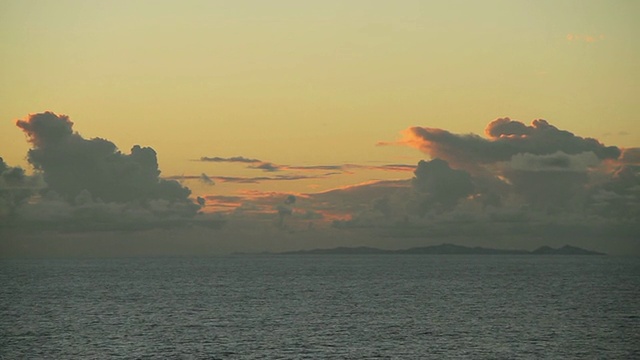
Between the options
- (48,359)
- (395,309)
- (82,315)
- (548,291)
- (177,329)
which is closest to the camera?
(48,359)

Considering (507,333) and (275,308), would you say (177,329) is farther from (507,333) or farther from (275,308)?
(507,333)

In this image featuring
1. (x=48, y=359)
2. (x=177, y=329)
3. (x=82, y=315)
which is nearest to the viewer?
(x=48, y=359)

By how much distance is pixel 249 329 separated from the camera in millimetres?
111375

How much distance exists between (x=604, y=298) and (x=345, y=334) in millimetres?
81911

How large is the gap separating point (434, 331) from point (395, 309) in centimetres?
3165

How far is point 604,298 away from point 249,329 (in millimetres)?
87586

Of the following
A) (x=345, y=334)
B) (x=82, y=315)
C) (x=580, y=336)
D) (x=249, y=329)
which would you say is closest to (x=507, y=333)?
(x=580, y=336)

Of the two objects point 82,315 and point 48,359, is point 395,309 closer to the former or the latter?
point 82,315

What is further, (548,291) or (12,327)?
(548,291)

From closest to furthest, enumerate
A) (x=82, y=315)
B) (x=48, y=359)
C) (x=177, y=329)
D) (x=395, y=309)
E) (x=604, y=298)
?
1. (x=48, y=359)
2. (x=177, y=329)
3. (x=82, y=315)
4. (x=395, y=309)
5. (x=604, y=298)

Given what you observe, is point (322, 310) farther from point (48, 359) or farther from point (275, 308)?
point (48, 359)

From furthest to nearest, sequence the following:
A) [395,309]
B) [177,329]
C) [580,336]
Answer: [395,309]
[177,329]
[580,336]

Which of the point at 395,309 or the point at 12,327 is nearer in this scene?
the point at 12,327

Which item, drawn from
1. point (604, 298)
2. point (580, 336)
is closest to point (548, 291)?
point (604, 298)
